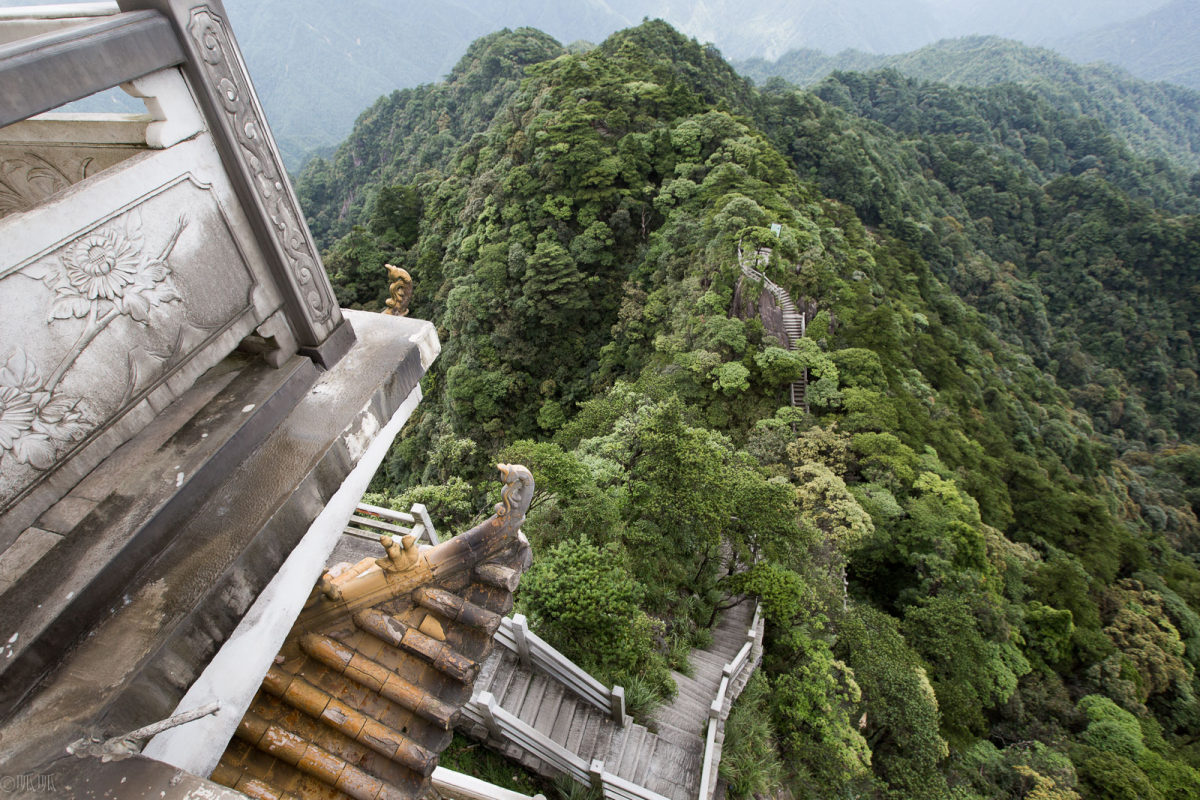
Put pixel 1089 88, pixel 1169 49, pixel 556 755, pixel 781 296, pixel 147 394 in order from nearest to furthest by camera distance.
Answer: pixel 147 394 → pixel 556 755 → pixel 781 296 → pixel 1089 88 → pixel 1169 49

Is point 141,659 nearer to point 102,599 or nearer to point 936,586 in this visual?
point 102,599

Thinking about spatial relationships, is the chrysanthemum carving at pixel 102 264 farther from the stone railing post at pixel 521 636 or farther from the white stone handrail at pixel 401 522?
the stone railing post at pixel 521 636

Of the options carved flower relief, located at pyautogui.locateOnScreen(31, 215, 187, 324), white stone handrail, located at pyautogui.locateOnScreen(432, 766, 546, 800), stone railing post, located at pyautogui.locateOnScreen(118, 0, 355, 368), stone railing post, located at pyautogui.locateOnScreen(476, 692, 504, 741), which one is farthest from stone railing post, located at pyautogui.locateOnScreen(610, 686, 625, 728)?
carved flower relief, located at pyautogui.locateOnScreen(31, 215, 187, 324)

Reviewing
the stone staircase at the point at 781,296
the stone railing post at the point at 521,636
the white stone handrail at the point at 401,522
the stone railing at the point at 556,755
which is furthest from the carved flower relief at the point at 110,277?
the stone staircase at the point at 781,296

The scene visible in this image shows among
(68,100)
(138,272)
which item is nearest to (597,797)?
(138,272)

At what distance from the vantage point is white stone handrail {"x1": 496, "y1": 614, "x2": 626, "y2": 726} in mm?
8180

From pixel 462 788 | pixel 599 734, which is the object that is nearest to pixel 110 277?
pixel 462 788

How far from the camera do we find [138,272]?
298 centimetres

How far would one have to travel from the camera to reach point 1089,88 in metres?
123

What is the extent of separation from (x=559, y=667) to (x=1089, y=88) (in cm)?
17470

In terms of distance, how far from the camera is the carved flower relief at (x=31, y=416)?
8.25ft

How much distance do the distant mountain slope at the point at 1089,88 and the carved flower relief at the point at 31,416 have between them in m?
138

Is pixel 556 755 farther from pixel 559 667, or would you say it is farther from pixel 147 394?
pixel 147 394

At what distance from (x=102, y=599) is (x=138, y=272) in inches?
68.0
